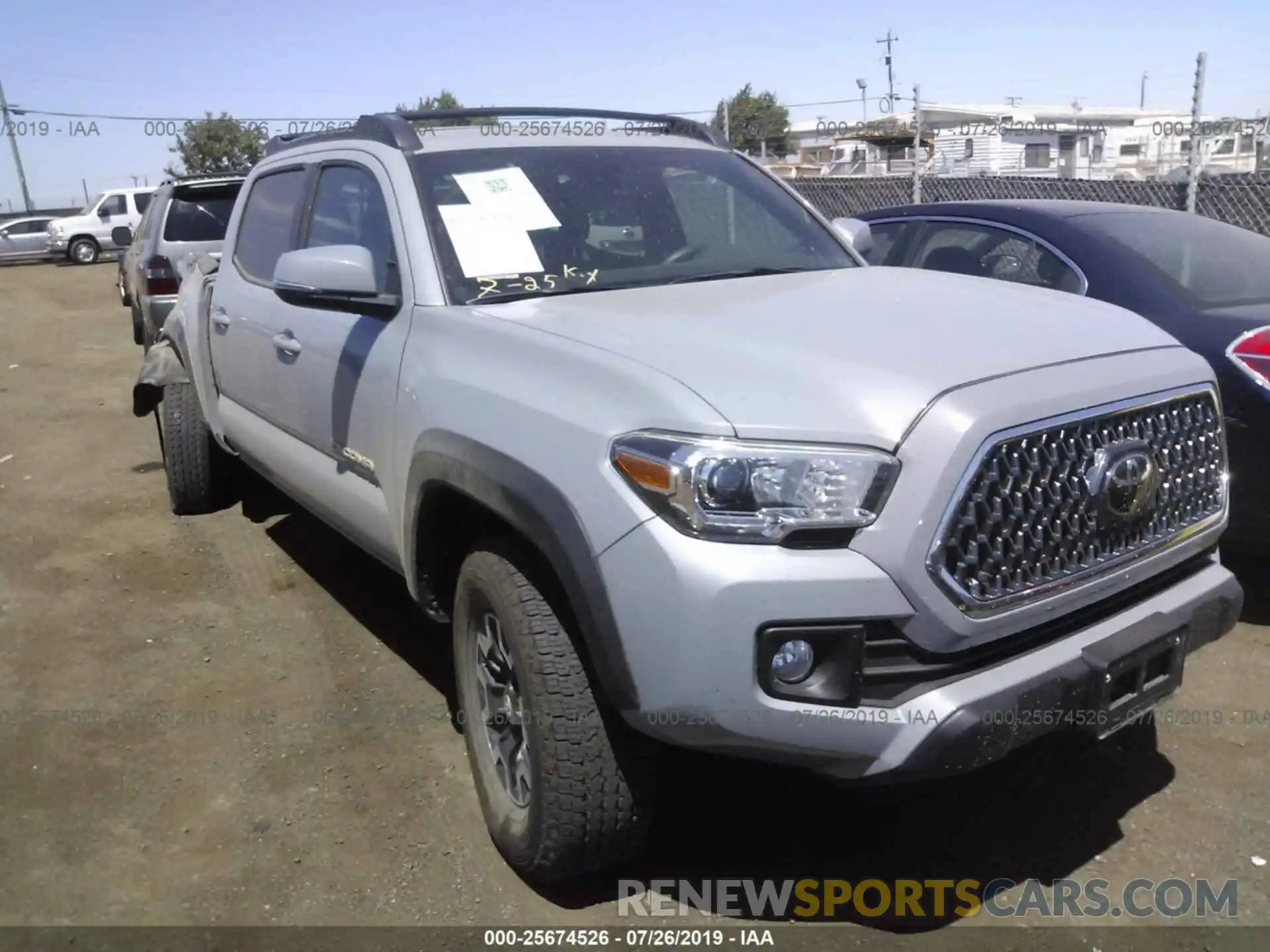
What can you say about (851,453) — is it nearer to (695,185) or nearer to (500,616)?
(500,616)

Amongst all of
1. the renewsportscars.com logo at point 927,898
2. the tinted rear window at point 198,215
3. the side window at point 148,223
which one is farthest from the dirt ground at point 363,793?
the side window at point 148,223

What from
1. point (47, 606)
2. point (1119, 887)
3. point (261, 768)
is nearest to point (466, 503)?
point (261, 768)

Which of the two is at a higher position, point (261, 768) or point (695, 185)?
point (695, 185)

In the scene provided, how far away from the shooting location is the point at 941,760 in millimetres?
2275

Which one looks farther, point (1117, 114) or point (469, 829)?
point (1117, 114)

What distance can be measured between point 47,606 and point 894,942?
3942 mm

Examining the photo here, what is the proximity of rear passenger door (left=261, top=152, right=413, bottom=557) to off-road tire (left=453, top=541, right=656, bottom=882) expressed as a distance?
831 millimetres

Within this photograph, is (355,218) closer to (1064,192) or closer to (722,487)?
(722,487)

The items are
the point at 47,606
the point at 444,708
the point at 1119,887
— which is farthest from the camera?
the point at 47,606

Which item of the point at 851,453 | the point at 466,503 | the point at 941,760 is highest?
the point at 851,453

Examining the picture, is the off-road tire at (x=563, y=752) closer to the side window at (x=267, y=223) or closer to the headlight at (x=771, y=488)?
the headlight at (x=771, y=488)

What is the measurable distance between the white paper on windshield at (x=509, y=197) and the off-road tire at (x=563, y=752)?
1.13 meters

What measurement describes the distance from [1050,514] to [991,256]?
3007mm

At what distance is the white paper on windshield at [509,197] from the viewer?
3.41m
